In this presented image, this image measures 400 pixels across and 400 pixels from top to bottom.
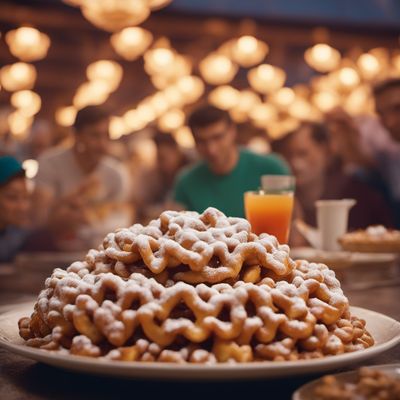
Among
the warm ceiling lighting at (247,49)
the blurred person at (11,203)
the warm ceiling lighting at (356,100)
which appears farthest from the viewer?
the warm ceiling lighting at (356,100)

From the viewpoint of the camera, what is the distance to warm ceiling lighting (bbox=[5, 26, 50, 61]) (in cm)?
786

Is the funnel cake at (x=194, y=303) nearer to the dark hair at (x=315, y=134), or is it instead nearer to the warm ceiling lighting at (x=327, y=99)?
the dark hair at (x=315, y=134)

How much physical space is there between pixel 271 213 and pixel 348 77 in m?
8.71

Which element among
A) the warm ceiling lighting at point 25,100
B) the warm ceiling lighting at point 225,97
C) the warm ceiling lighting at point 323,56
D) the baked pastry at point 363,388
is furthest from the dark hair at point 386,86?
the warm ceiling lighting at point 25,100

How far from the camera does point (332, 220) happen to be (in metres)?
2.31

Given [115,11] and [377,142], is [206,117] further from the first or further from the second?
[377,142]

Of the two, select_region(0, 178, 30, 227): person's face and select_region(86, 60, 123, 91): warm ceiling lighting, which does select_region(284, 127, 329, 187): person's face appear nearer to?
select_region(0, 178, 30, 227): person's face

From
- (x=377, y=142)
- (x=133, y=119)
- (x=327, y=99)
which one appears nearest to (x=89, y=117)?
(x=377, y=142)

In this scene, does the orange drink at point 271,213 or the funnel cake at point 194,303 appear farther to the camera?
the orange drink at point 271,213

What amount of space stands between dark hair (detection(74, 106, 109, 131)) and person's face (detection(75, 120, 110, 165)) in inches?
0.9

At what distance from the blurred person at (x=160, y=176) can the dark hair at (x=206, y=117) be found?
110 inches

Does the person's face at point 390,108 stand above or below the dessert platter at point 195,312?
above

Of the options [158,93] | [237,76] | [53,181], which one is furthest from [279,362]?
[237,76]

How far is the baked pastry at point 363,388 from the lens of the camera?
0.76m
